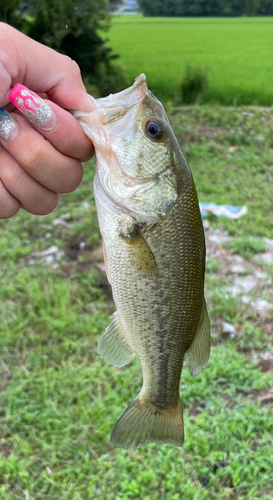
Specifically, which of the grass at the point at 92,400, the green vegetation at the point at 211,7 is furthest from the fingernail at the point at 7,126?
the green vegetation at the point at 211,7

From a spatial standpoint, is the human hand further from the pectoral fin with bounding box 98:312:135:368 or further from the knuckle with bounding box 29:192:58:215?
the pectoral fin with bounding box 98:312:135:368

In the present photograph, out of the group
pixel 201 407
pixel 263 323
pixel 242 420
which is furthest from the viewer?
pixel 263 323

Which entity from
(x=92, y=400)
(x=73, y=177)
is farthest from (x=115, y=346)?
(x=92, y=400)

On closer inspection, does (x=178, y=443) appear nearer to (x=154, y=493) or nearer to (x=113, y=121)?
(x=154, y=493)

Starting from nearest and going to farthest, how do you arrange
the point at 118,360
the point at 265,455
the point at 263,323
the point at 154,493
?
the point at 118,360 → the point at 154,493 → the point at 265,455 → the point at 263,323

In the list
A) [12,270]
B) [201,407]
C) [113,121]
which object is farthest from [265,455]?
[12,270]

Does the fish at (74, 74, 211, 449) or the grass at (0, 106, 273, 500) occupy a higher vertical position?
the fish at (74, 74, 211, 449)

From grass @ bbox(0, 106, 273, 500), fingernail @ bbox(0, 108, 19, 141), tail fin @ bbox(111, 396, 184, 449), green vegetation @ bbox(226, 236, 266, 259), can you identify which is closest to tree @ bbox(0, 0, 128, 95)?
grass @ bbox(0, 106, 273, 500)
